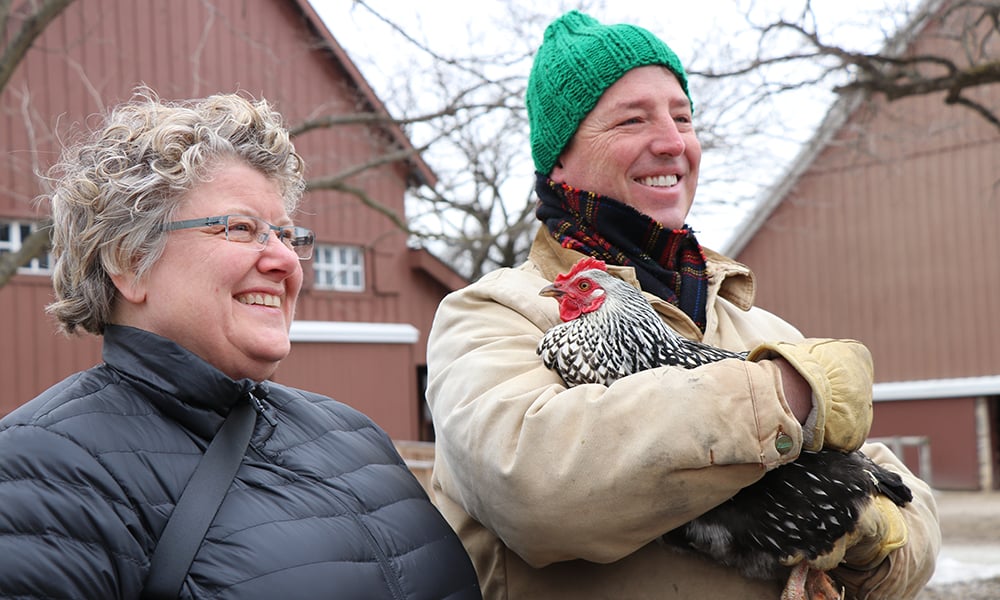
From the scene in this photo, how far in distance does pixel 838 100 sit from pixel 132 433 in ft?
31.2

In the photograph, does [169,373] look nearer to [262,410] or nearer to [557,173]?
[262,410]

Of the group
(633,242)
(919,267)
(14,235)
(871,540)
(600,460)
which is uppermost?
(14,235)

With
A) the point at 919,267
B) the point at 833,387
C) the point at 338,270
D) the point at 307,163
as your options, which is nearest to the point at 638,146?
the point at 833,387

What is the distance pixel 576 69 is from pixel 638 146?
26cm

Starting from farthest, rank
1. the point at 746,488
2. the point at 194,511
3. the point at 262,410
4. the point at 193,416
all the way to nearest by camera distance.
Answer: the point at 262,410 → the point at 746,488 → the point at 193,416 → the point at 194,511

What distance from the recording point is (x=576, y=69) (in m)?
2.44

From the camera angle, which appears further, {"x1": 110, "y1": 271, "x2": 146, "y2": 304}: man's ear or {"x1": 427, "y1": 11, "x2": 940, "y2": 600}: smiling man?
{"x1": 110, "y1": 271, "x2": 146, "y2": 304}: man's ear

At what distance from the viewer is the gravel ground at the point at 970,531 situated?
7902 millimetres

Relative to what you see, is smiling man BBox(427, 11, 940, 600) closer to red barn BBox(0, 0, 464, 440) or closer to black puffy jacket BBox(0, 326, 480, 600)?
black puffy jacket BBox(0, 326, 480, 600)

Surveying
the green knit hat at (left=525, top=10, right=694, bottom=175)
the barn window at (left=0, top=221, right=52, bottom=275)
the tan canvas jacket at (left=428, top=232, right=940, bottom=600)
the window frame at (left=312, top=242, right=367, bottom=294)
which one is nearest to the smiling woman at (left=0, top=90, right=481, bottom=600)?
the tan canvas jacket at (left=428, top=232, right=940, bottom=600)

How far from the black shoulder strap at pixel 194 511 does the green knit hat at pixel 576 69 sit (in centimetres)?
116

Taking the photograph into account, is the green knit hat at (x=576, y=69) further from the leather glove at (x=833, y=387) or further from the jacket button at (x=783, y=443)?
the jacket button at (x=783, y=443)

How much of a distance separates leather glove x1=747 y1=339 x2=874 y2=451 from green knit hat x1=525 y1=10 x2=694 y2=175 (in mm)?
916

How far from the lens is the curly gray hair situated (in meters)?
1.91
